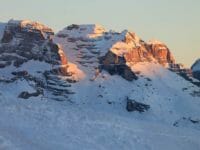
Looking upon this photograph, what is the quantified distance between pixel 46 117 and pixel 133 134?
7831mm

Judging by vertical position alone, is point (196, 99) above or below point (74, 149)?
below

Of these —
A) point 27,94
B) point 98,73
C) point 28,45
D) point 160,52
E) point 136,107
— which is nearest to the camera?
point 27,94

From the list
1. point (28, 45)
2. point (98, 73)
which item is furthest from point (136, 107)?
point (28, 45)

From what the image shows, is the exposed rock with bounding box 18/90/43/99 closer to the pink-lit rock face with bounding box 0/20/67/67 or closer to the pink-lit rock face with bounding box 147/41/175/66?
the pink-lit rock face with bounding box 0/20/67/67

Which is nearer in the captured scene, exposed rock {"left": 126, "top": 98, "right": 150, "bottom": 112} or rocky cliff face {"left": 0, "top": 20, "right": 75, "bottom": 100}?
exposed rock {"left": 126, "top": 98, "right": 150, "bottom": 112}

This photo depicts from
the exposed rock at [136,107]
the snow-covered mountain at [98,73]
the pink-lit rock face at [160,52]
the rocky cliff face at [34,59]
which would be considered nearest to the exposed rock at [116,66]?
the snow-covered mountain at [98,73]

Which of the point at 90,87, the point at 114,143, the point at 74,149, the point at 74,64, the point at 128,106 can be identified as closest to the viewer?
the point at 74,149

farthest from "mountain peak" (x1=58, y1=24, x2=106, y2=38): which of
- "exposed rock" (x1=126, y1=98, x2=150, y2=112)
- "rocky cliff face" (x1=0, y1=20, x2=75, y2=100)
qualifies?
"exposed rock" (x1=126, y1=98, x2=150, y2=112)

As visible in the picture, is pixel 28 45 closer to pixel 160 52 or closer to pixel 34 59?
pixel 34 59

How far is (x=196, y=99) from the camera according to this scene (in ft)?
566

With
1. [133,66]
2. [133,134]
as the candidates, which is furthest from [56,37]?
[133,134]

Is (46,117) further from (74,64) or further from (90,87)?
(74,64)

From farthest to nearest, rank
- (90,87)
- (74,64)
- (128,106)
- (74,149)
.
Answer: (74,64), (90,87), (128,106), (74,149)

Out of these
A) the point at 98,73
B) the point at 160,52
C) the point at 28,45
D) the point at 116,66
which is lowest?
the point at 98,73
